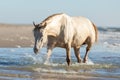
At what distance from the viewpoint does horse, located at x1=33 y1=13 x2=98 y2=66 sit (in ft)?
41.3

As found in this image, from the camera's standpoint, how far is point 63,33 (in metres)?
13.9

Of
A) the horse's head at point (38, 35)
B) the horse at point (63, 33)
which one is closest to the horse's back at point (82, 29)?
the horse at point (63, 33)

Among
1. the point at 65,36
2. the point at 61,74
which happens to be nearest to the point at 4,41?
the point at 65,36

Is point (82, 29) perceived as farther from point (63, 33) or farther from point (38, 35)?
point (38, 35)

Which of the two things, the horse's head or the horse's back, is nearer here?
the horse's head

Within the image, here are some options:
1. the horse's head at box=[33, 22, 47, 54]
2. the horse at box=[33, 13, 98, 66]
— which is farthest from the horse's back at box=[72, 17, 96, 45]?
the horse's head at box=[33, 22, 47, 54]

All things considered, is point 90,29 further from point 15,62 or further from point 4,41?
point 4,41

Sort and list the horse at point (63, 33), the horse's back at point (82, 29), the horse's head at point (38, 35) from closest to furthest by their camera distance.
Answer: the horse's head at point (38, 35), the horse at point (63, 33), the horse's back at point (82, 29)

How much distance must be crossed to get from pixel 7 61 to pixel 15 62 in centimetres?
32

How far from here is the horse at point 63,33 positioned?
12578 millimetres

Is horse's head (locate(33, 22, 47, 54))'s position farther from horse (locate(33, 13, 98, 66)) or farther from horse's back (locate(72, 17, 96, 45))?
horse's back (locate(72, 17, 96, 45))

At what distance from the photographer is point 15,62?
14969mm

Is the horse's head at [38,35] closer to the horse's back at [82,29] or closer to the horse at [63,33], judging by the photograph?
the horse at [63,33]

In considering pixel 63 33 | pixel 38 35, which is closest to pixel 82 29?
pixel 63 33
